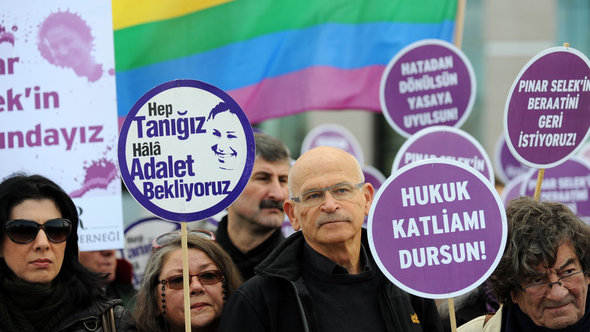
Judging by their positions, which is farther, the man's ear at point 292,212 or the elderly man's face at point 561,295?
the man's ear at point 292,212

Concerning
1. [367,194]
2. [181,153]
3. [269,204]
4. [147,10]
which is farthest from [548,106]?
→ [147,10]

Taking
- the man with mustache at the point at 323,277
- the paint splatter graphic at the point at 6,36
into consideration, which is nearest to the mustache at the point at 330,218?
the man with mustache at the point at 323,277

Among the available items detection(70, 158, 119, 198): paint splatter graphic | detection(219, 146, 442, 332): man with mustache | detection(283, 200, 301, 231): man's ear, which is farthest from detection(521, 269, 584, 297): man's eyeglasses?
detection(70, 158, 119, 198): paint splatter graphic

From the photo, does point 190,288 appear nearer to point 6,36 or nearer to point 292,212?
point 292,212

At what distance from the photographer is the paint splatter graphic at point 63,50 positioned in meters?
5.09

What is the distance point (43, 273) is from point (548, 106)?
251 centimetres

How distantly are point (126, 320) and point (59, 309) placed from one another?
31 centimetres

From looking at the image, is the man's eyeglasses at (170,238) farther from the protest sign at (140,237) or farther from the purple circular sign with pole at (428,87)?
the protest sign at (140,237)

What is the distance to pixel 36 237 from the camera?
380 cm

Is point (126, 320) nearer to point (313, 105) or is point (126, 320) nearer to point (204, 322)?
point (204, 322)

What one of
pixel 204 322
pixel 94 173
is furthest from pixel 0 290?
pixel 94 173

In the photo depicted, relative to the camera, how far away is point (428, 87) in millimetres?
6547

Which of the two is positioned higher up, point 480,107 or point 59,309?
point 480,107

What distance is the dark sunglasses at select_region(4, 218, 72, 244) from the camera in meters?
3.78
